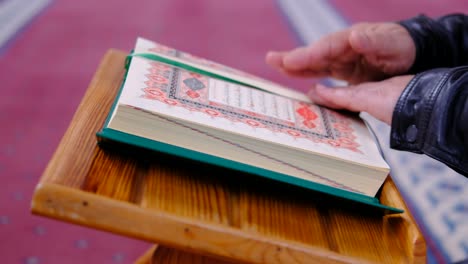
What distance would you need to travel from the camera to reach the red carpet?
1.29 m

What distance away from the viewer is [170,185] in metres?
0.50

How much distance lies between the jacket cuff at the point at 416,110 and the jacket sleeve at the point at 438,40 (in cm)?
18

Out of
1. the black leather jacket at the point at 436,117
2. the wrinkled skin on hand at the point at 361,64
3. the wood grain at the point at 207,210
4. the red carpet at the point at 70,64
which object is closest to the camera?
the wood grain at the point at 207,210

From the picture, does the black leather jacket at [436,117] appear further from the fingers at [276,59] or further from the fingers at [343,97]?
the fingers at [276,59]

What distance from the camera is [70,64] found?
2105 mm

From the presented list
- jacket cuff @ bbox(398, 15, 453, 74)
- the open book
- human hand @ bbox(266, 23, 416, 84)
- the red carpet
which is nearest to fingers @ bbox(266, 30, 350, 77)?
human hand @ bbox(266, 23, 416, 84)

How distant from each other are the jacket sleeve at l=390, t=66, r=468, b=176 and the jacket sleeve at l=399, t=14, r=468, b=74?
7.1 inches

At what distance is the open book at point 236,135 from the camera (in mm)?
489

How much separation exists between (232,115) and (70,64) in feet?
5.64

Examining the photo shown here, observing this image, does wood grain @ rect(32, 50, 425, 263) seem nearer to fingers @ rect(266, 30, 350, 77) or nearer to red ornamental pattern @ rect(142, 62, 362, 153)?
red ornamental pattern @ rect(142, 62, 362, 153)

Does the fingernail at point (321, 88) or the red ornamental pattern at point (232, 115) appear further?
the fingernail at point (321, 88)

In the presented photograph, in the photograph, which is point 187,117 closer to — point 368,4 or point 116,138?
point 116,138

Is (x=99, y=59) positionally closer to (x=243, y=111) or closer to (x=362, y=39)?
(x=362, y=39)

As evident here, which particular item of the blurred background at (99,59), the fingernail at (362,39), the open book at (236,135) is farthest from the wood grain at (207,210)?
the blurred background at (99,59)
